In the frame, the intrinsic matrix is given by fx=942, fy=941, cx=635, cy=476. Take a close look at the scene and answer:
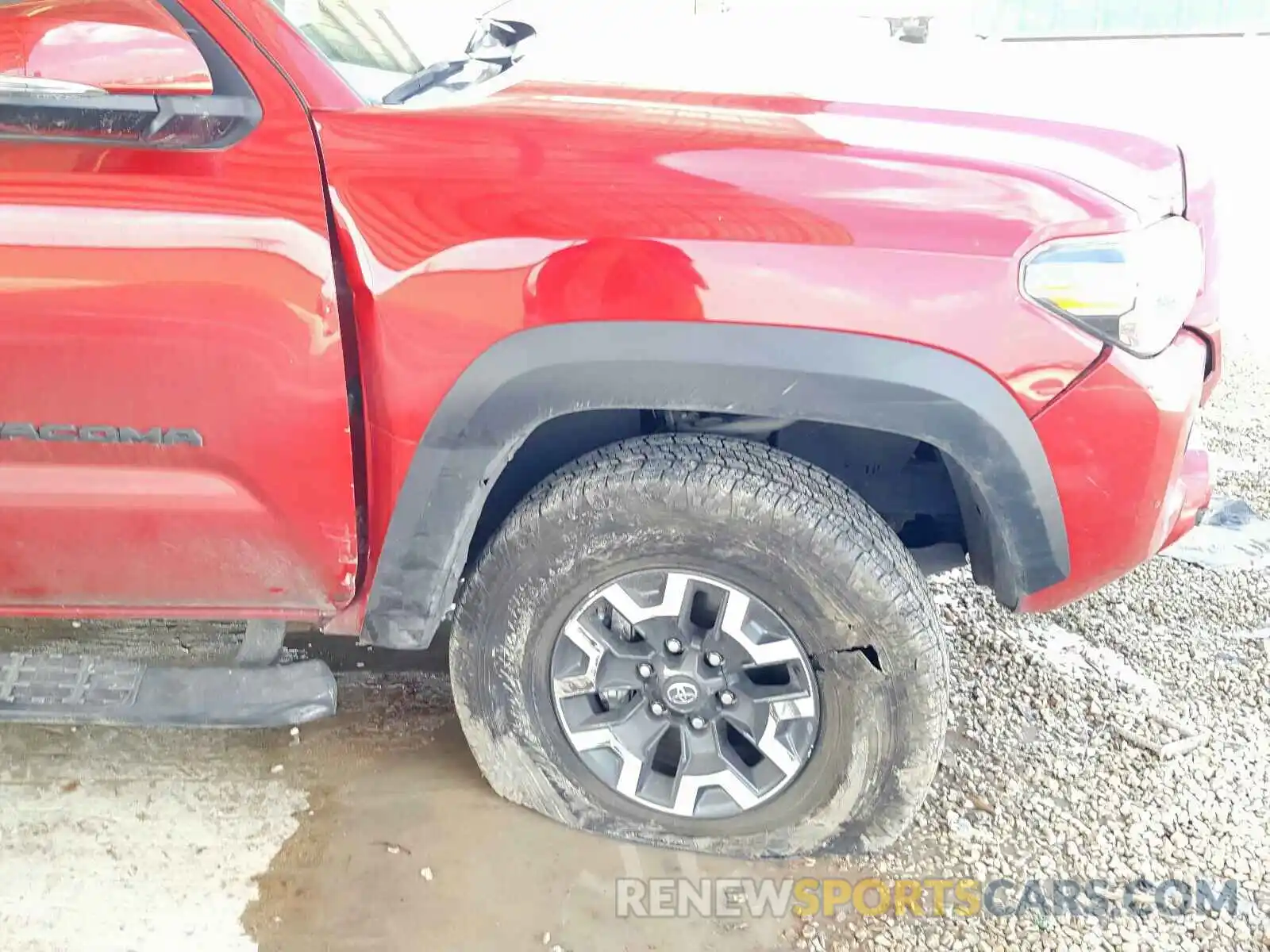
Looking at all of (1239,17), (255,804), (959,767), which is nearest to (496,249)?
(255,804)

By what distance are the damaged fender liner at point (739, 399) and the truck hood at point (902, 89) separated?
378mm

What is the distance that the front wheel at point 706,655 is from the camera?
1782mm

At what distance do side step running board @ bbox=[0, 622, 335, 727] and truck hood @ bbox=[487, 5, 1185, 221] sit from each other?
1.32 m

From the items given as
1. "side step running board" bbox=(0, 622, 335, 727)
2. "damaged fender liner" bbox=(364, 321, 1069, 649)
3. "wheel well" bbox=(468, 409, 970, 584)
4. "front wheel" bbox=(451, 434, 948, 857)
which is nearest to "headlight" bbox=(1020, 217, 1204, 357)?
"damaged fender liner" bbox=(364, 321, 1069, 649)

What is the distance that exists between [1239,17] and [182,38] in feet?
30.3

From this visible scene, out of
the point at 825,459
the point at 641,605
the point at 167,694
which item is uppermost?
the point at 825,459

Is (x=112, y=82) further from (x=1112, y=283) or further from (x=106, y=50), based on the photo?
(x=1112, y=283)

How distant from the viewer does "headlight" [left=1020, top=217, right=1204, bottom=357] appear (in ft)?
5.16

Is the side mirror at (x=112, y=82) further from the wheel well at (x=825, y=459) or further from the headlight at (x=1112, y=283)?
the headlight at (x=1112, y=283)

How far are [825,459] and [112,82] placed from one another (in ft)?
5.09

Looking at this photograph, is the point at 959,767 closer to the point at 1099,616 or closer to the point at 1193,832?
the point at 1193,832

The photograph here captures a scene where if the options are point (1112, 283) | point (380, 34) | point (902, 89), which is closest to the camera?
point (1112, 283)

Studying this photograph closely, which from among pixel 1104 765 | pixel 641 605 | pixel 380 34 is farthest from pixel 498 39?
pixel 1104 765

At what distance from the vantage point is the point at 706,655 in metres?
1.91
